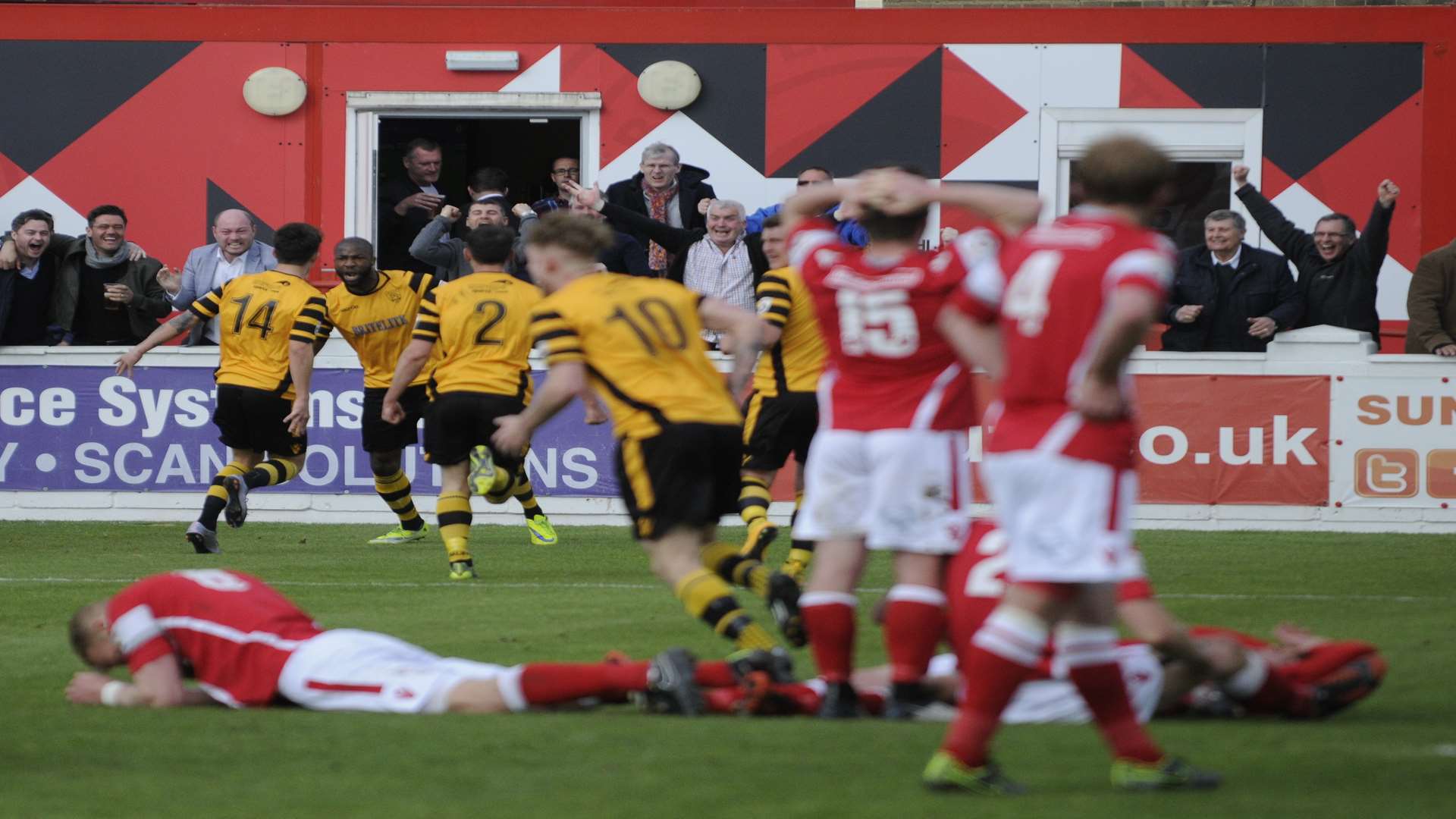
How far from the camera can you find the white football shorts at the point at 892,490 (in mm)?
6238

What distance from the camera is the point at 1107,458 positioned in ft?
15.7

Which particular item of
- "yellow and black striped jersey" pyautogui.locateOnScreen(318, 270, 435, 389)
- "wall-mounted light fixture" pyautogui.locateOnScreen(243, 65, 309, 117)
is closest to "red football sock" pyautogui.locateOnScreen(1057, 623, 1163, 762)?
"yellow and black striped jersey" pyautogui.locateOnScreen(318, 270, 435, 389)

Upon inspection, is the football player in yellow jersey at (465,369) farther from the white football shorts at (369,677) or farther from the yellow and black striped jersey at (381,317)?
the white football shorts at (369,677)

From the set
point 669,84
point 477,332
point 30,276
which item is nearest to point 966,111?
point 669,84

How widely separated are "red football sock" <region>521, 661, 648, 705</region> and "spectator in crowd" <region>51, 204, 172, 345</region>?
410 inches

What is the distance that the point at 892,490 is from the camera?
6312 millimetres

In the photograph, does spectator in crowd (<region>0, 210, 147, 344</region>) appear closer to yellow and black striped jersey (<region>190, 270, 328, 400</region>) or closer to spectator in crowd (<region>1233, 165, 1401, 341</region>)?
yellow and black striped jersey (<region>190, 270, 328, 400</region>)

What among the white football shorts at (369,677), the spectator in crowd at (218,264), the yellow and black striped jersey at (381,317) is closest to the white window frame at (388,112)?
the spectator in crowd at (218,264)

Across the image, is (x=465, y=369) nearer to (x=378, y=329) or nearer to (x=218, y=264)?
(x=378, y=329)

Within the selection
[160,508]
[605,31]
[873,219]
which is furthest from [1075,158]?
Result: [873,219]

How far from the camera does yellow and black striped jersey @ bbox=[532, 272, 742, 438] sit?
7000 millimetres

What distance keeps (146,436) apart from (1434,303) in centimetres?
966

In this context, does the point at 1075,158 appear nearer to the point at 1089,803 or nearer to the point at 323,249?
the point at 323,249

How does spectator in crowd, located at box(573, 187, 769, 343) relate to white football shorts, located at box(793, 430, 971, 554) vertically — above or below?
above
